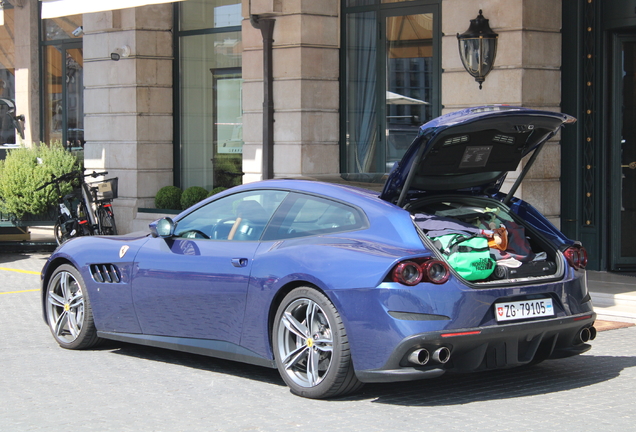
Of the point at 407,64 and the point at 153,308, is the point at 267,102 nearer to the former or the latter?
the point at 407,64

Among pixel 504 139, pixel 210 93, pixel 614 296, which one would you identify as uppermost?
pixel 210 93

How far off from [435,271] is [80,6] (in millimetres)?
11134

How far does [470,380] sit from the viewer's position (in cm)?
670

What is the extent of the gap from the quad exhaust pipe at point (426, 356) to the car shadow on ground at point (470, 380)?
0.43 m

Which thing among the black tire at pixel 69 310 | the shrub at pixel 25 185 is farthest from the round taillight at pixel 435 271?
the shrub at pixel 25 185

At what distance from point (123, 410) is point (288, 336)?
1144 millimetres

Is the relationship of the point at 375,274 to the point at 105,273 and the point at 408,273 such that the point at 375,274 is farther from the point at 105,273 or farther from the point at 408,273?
the point at 105,273

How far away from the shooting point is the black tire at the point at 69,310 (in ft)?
25.4

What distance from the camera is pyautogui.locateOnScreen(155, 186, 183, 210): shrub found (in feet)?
55.2

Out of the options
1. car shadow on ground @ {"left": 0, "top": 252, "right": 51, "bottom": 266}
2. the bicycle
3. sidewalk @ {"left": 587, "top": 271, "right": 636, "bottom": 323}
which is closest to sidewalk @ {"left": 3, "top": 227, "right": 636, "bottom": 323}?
sidewalk @ {"left": 587, "top": 271, "right": 636, "bottom": 323}

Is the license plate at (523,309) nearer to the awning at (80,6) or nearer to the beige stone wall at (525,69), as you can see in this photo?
the beige stone wall at (525,69)

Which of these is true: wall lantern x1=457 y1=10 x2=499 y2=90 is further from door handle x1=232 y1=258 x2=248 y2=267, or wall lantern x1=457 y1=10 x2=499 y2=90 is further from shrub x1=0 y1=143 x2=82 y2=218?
shrub x1=0 y1=143 x2=82 y2=218

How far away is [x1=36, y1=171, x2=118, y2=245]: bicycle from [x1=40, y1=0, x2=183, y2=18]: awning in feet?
8.47

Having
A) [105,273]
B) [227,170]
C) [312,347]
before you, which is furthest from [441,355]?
[227,170]
